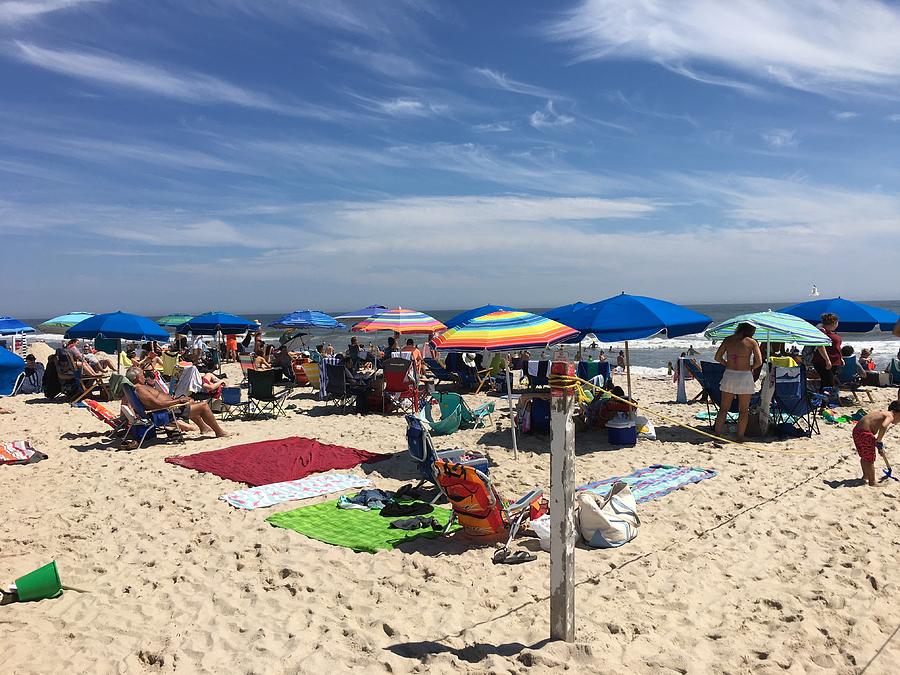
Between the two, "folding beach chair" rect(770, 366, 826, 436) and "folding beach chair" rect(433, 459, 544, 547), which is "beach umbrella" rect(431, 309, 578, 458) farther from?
"folding beach chair" rect(770, 366, 826, 436)

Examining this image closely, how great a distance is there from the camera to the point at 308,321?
13945 mm

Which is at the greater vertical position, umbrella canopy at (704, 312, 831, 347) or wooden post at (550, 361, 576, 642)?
umbrella canopy at (704, 312, 831, 347)

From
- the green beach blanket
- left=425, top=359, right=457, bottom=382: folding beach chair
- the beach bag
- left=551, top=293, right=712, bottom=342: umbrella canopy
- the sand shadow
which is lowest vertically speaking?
the sand shadow

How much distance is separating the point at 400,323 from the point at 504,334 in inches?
202

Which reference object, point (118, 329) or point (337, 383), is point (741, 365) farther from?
point (118, 329)

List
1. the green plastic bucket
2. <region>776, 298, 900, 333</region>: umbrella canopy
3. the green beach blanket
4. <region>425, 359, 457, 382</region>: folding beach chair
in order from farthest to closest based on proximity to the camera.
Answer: <region>425, 359, 457, 382</region>: folding beach chair < <region>776, 298, 900, 333</region>: umbrella canopy < the green beach blanket < the green plastic bucket

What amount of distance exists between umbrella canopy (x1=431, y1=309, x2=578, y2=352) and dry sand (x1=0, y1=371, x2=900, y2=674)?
1.36m

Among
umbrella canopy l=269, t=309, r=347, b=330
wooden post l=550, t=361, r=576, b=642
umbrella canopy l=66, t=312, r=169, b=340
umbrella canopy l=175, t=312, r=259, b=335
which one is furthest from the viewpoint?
umbrella canopy l=175, t=312, r=259, b=335

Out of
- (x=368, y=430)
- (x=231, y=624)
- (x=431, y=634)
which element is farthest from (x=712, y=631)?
(x=368, y=430)

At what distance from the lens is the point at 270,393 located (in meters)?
9.61

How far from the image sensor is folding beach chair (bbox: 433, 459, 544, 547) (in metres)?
4.59

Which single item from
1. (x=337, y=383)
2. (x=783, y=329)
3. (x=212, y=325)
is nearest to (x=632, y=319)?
(x=783, y=329)

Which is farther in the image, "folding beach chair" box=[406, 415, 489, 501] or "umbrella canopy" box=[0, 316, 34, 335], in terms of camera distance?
"umbrella canopy" box=[0, 316, 34, 335]

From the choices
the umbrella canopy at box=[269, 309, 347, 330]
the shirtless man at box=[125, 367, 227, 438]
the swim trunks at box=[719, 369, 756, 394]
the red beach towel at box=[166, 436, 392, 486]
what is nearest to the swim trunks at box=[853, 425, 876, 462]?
the swim trunks at box=[719, 369, 756, 394]
